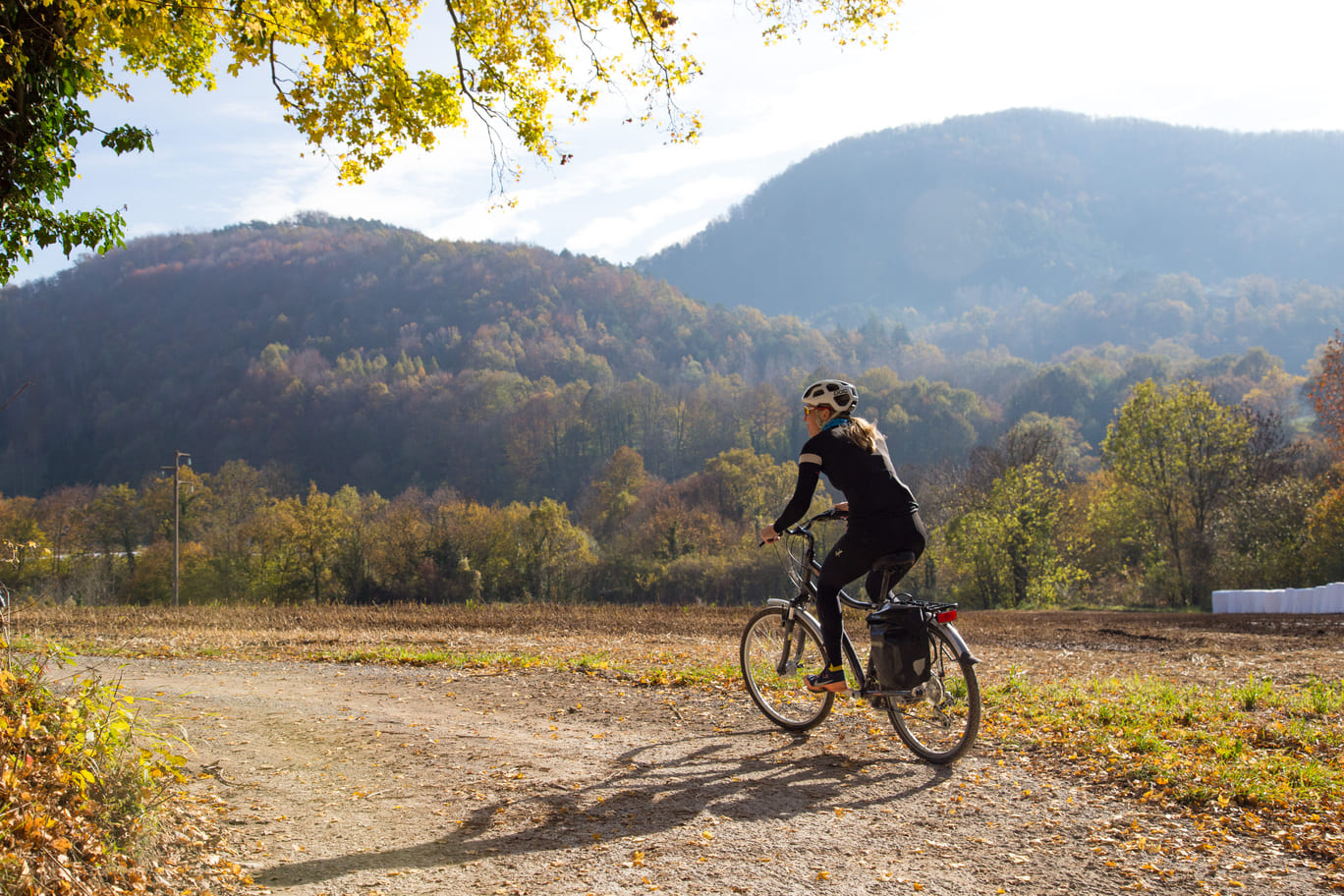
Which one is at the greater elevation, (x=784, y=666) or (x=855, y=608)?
(x=855, y=608)

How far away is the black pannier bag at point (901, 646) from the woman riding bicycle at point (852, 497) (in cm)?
20

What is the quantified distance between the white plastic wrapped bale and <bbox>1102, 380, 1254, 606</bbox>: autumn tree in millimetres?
9307

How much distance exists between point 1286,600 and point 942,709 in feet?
67.7

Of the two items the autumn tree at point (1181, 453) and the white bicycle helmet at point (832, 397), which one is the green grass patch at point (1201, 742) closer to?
the white bicycle helmet at point (832, 397)

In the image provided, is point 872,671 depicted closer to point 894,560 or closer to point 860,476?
point 894,560

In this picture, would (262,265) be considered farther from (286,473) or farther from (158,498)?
(158,498)

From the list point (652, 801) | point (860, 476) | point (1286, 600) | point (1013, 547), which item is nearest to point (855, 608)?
point (860, 476)

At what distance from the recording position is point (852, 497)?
5.77 metres

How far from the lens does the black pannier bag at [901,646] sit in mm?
5751

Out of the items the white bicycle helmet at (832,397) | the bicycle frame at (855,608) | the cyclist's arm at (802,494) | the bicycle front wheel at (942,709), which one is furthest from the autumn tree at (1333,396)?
the cyclist's arm at (802,494)

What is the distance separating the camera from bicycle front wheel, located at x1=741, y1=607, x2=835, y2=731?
21.6 feet

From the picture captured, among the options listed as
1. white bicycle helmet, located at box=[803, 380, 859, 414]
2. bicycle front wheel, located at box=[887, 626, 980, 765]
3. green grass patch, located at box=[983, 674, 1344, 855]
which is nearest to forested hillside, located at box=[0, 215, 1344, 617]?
white bicycle helmet, located at box=[803, 380, 859, 414]

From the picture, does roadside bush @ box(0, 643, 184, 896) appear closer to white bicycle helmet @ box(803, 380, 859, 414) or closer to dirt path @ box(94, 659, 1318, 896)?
dirt path @ box(94, 659, 1318, 896)

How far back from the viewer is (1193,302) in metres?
169
